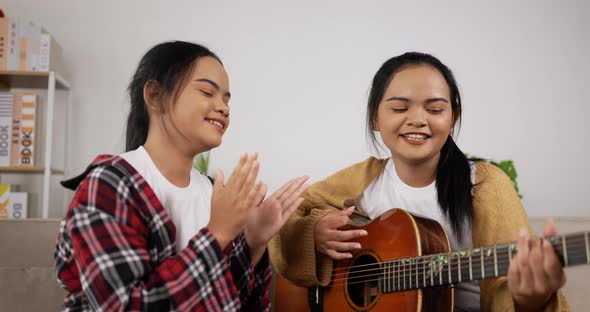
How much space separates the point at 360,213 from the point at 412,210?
154 mm

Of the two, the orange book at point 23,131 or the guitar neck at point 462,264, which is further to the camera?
the orange book at point 23,131

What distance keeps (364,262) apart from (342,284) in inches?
3.3

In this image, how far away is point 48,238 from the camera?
1708 millimetres

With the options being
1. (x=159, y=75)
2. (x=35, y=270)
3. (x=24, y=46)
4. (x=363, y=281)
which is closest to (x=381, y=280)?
(x=363, y=281)

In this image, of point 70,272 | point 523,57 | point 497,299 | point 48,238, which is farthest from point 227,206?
point 523,57

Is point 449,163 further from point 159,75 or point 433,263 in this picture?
point 159,75

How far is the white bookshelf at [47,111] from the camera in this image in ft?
12.8

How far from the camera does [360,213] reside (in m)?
1.56

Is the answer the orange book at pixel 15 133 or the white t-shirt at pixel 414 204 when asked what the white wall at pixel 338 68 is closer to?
the orange book at pixel 15 133

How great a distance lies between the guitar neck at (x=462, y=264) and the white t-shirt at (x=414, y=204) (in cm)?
17

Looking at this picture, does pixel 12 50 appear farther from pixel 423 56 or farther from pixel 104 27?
pixel 423 56

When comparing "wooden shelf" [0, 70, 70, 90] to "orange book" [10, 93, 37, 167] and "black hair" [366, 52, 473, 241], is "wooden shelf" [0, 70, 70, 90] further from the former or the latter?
"black hair" [366, 52, 473, 241]

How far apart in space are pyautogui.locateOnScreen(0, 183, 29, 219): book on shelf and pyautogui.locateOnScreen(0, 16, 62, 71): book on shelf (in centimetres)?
87

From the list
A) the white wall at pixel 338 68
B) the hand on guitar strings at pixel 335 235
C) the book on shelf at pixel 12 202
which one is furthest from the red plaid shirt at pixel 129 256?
the white wall at pixel 338 68
